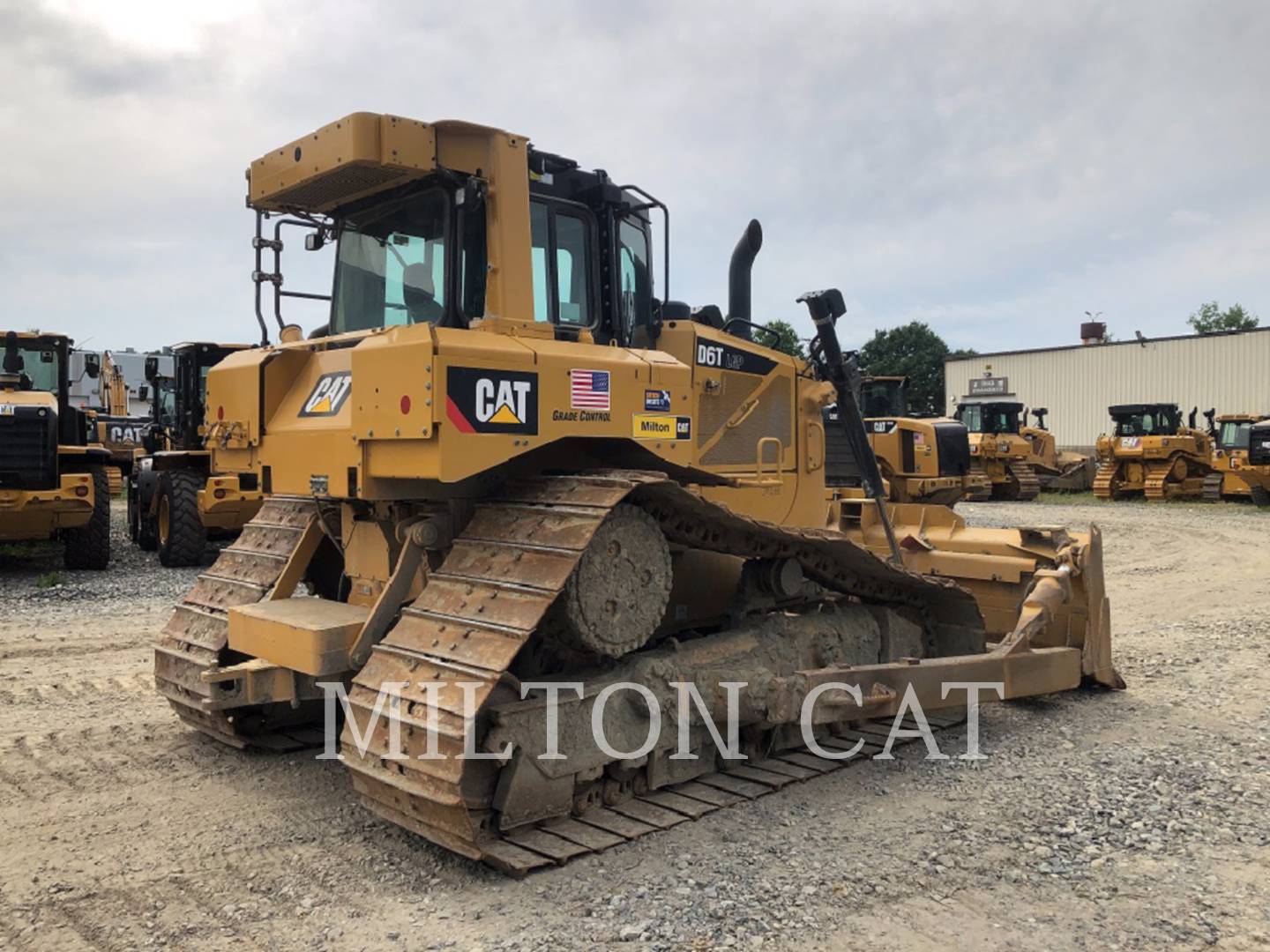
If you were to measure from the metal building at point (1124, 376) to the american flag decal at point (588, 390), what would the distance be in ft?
122

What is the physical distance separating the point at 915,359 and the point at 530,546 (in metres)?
55.9

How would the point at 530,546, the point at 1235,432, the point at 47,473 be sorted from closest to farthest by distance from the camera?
the point at 530,546, the point at 47,473, the point at 1235,432

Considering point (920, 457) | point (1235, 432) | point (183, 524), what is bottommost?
point (183, 524)

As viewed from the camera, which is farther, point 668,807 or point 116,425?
point 116,425

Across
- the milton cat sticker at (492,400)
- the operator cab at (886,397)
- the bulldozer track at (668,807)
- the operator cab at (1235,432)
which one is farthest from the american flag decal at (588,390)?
the operator cab at (1235,432)

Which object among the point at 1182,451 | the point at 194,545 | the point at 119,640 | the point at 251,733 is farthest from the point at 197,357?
the point at 1182,451

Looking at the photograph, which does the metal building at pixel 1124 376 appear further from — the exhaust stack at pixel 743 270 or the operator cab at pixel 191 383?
the exhaust stack at pixel 743 270

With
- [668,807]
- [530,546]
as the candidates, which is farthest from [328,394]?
[668,807]

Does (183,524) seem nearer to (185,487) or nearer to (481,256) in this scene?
(185,487)

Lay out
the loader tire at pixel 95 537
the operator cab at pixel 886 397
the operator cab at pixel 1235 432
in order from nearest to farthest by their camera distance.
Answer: the loader tire at pixel 95 537 → the operator cab at pixel 886 397 → the operator cab at pixel 1235 432

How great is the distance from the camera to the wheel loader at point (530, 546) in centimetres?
416

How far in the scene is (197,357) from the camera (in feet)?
47.6

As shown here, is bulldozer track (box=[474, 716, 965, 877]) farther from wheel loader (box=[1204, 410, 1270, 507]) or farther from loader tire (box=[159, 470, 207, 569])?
wheel loader (box=[1204, 410, 1270, 507])

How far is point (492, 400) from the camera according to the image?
14.1ft
